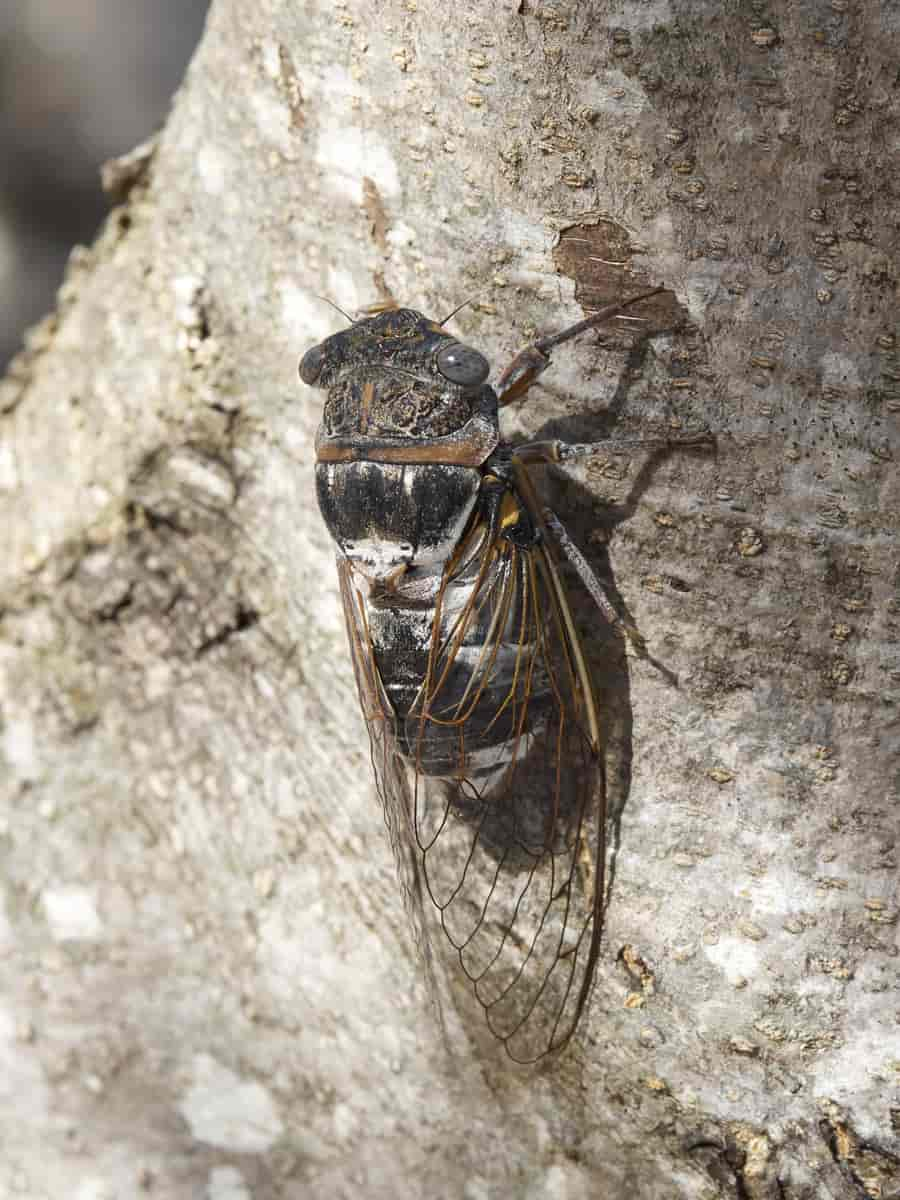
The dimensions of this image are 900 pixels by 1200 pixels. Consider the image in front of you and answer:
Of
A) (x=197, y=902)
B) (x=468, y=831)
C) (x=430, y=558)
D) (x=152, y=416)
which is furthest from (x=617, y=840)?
(x=152, y=416)

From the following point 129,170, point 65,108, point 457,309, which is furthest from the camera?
point 65,108

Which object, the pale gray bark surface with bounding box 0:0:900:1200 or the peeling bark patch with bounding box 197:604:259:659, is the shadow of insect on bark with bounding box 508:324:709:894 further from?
the peeling bark patch with bounding box 197:604:259:659

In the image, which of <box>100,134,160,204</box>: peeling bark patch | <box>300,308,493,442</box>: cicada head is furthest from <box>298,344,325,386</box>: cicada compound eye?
<box>100,134,160,204</box>: peeling bark patch

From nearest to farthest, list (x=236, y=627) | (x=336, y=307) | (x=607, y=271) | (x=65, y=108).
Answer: (x=607, y=271)
(x=336, y=307)
(x=236, y=627)
(x=65, y=108)

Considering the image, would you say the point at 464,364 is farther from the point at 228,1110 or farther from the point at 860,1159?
the point at 228,1110

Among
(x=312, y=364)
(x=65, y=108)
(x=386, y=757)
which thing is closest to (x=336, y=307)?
(x=312, y=364)

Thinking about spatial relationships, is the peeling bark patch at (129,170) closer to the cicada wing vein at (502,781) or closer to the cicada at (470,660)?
the cicada at (470,660)

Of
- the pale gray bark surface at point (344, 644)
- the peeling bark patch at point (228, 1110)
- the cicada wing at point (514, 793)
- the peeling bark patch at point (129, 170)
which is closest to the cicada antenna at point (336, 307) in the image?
the pale gray bark surface at point (344, 644)

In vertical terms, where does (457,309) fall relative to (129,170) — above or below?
below
